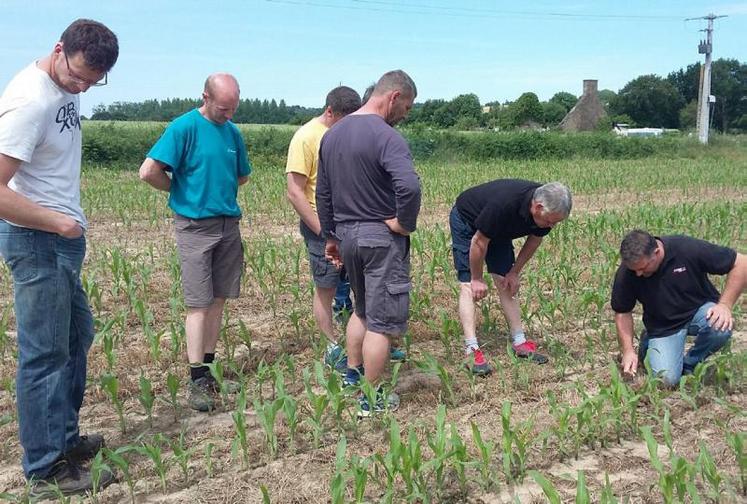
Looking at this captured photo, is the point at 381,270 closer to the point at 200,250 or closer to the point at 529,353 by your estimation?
the point at 200,250

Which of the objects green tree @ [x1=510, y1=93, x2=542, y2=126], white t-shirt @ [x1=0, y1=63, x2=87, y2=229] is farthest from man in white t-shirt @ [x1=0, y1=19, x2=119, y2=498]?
green tree @ [x1=510, y1=93, x2=542, y2=126]

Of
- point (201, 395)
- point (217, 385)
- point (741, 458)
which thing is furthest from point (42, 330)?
point (741, 458)

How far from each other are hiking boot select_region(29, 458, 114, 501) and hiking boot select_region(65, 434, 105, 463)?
0.10m

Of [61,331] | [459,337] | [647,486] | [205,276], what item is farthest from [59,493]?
[459,337]

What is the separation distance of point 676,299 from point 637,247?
0.54m

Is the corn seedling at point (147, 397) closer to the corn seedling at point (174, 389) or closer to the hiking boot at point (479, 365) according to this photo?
the corn seedling at point (174, 389)

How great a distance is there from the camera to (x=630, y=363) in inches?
152

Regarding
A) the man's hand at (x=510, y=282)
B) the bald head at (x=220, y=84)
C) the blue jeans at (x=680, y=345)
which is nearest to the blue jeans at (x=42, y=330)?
the bald head at (x=220, y=84)

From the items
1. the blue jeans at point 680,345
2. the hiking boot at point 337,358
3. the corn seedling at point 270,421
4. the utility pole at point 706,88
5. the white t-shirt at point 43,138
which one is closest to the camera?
the white t-shirt at point 43,138

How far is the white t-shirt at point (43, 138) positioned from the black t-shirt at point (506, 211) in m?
2.18

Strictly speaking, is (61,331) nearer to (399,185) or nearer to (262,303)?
(399,185)

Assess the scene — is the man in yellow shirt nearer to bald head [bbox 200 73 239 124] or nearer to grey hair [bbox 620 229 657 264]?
bald head [bbox 200 73 239 124]

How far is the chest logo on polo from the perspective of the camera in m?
2.67

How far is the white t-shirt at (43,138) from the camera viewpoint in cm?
248
